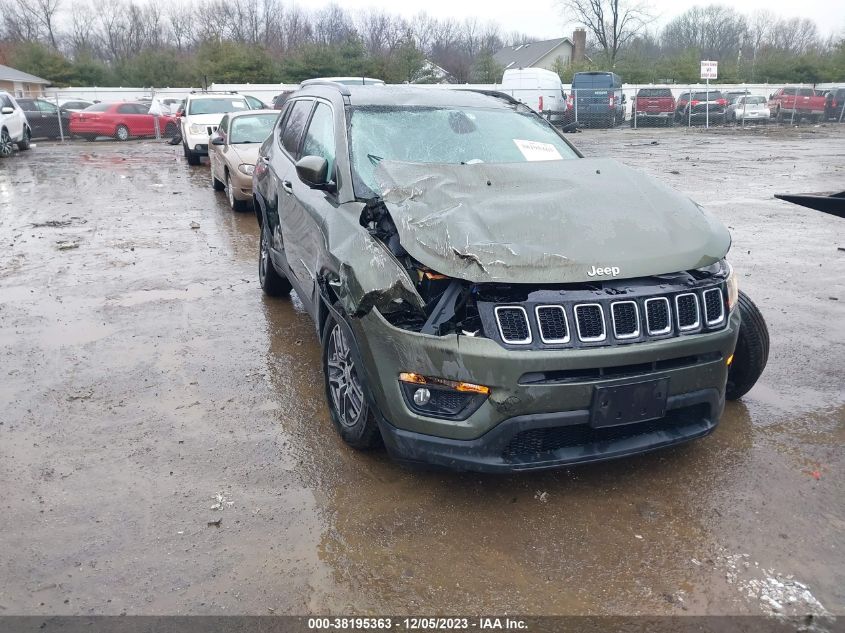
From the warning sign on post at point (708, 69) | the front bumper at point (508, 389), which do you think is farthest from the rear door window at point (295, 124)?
the warning sign on post at point (708, 69)

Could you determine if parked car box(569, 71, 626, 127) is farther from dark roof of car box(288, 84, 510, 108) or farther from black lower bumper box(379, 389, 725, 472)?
black lower bumper box(379, 389, 725, 472)

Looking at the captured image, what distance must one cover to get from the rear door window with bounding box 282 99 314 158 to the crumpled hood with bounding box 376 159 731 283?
1728mm

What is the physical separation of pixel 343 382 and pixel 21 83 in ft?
157

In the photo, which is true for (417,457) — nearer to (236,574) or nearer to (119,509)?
(236,574)

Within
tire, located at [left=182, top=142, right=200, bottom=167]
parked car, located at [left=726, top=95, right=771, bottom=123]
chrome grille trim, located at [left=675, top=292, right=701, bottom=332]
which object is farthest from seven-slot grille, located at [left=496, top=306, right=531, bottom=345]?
parked car, located at [left=726, top=95, right=771, bottom=123]

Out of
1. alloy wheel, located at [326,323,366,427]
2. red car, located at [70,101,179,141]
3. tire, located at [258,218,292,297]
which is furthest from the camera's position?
red car, located at [70,101,179,141]

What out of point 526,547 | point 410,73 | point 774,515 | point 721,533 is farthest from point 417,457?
point 410,73

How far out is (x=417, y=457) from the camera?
321 centimetres

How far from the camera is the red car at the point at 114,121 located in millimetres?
26484

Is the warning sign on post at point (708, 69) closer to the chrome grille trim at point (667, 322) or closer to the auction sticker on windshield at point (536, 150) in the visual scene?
the auction sticker on windshield at point (536, 150)

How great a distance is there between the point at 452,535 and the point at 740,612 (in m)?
1.17

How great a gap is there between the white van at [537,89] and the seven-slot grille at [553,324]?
1180 inches

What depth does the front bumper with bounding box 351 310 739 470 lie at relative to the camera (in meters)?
2.99

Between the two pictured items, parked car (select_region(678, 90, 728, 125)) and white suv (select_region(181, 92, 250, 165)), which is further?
parked car (select_region(678, 90, 728, 125))
